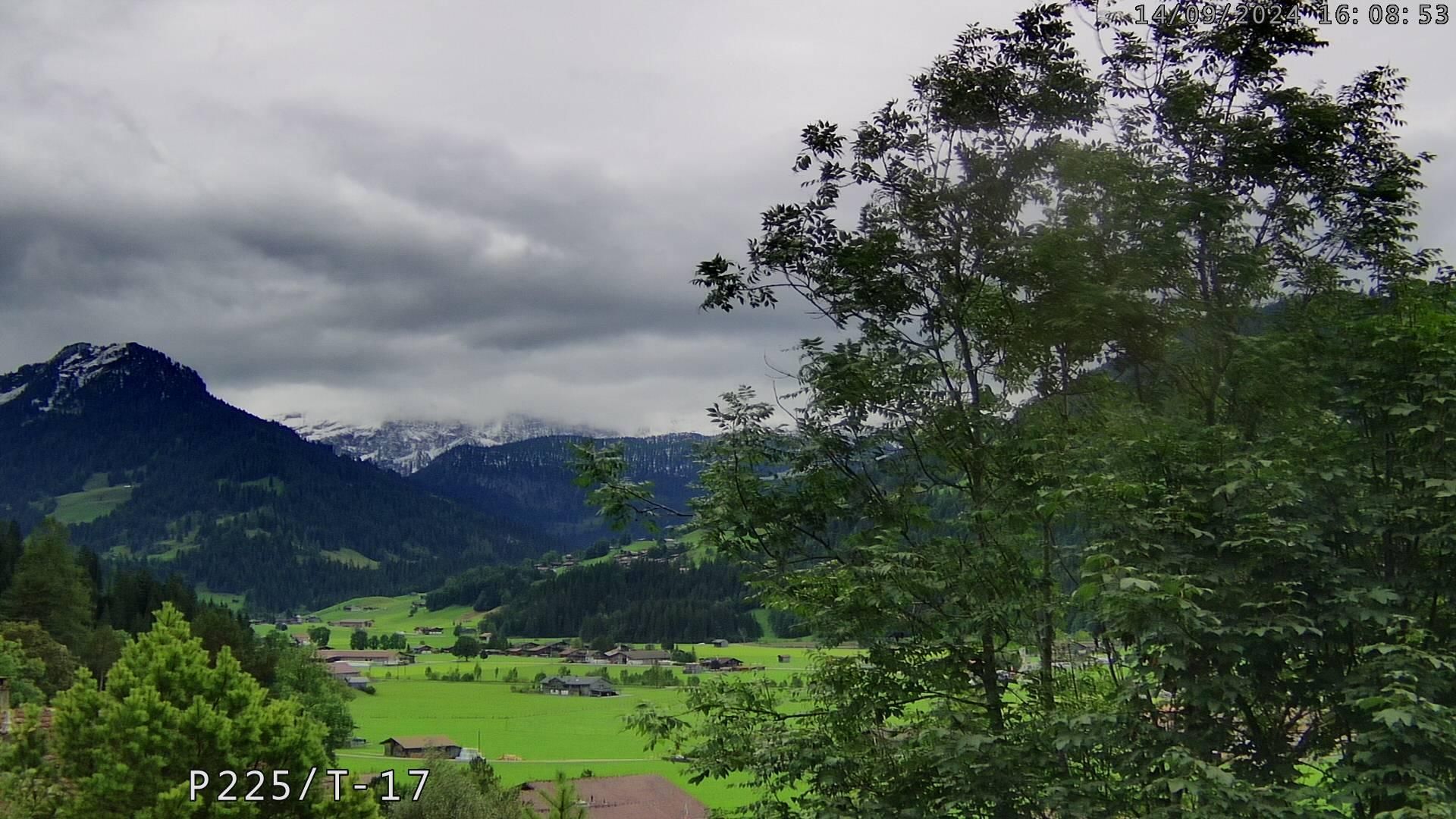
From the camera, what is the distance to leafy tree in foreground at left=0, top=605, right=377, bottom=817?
20562 millimetres

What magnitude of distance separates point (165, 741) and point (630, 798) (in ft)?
168

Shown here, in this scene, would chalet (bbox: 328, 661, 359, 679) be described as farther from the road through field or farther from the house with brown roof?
the house with brown roof

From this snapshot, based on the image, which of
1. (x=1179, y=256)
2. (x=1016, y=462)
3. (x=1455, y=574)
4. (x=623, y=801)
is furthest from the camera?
(x=623, y=801)

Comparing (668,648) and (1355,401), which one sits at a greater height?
(1355,401)

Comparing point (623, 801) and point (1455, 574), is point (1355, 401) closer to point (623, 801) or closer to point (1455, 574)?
point (1455, 574)

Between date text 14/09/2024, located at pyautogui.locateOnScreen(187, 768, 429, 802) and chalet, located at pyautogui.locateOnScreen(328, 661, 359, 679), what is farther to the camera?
chalet, located at pyautogui.locateOnScreen(328, 661, 359, 679)

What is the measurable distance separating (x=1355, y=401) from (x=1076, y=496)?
2.88 metres

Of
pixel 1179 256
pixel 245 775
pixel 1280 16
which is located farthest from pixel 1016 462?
Result: pixel 245 775

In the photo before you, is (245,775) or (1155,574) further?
(245,775)

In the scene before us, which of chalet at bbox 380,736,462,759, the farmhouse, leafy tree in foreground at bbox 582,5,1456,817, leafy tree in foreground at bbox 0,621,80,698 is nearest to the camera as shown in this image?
leafy tree in foreground at bbox 582,5,1456,817

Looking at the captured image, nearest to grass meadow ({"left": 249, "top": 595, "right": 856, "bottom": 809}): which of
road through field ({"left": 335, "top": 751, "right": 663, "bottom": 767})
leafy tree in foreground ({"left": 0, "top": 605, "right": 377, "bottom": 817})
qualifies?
road through field ({"left": 335, "top": 751, "right": 663, "bottom": 767})

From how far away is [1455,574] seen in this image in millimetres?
8773

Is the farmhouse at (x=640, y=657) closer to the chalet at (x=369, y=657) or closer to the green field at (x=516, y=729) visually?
the green field at (x=516, y=729)

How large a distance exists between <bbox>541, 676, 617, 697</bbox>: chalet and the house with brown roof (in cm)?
7243
